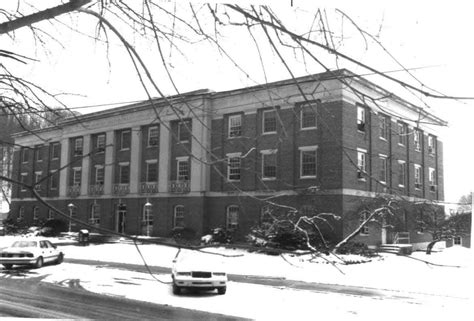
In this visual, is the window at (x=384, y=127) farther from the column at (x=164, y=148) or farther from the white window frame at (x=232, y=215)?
the column at (x=164, y=148)

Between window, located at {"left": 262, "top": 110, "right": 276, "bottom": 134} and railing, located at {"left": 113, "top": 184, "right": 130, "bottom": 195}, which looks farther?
railing, located at {"left": 113, "top": 184, "right": 130, "bottom": 195}

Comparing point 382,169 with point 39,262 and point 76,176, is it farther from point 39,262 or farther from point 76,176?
point 39,262

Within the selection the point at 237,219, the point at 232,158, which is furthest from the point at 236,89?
the point at 237,219

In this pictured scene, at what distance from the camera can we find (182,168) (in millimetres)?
2809

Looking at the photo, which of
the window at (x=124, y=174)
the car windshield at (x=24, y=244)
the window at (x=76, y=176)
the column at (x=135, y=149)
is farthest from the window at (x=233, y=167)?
the car windshield at (x=24, y=244)

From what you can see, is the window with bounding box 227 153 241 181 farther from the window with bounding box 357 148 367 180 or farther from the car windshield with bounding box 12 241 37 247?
the car windshield with bounding box 12 241 37 247

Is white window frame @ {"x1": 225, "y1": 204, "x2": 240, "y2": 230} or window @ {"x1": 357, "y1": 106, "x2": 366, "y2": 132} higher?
window @ {"x1": 357, "y1": 106, "x2": 366, "y2": 132}

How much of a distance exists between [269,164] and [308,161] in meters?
0.23

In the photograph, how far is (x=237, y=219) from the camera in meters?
2.11

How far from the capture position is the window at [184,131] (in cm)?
195

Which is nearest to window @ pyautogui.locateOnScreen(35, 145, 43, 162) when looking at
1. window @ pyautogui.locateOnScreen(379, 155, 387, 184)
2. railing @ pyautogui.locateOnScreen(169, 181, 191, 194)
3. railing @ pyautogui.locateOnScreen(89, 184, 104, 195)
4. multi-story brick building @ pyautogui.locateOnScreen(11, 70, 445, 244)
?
multi-story brick building @ pyautogui.locateOnScreen(11, 70, 445, 244)

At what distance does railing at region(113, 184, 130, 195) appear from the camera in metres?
2.52

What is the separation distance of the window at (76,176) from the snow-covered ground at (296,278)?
0.35 metres

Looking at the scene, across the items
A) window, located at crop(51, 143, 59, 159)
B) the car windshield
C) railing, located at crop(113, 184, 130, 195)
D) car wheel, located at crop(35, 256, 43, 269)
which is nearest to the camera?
window, located at crop(51, 143, 59, 159)
